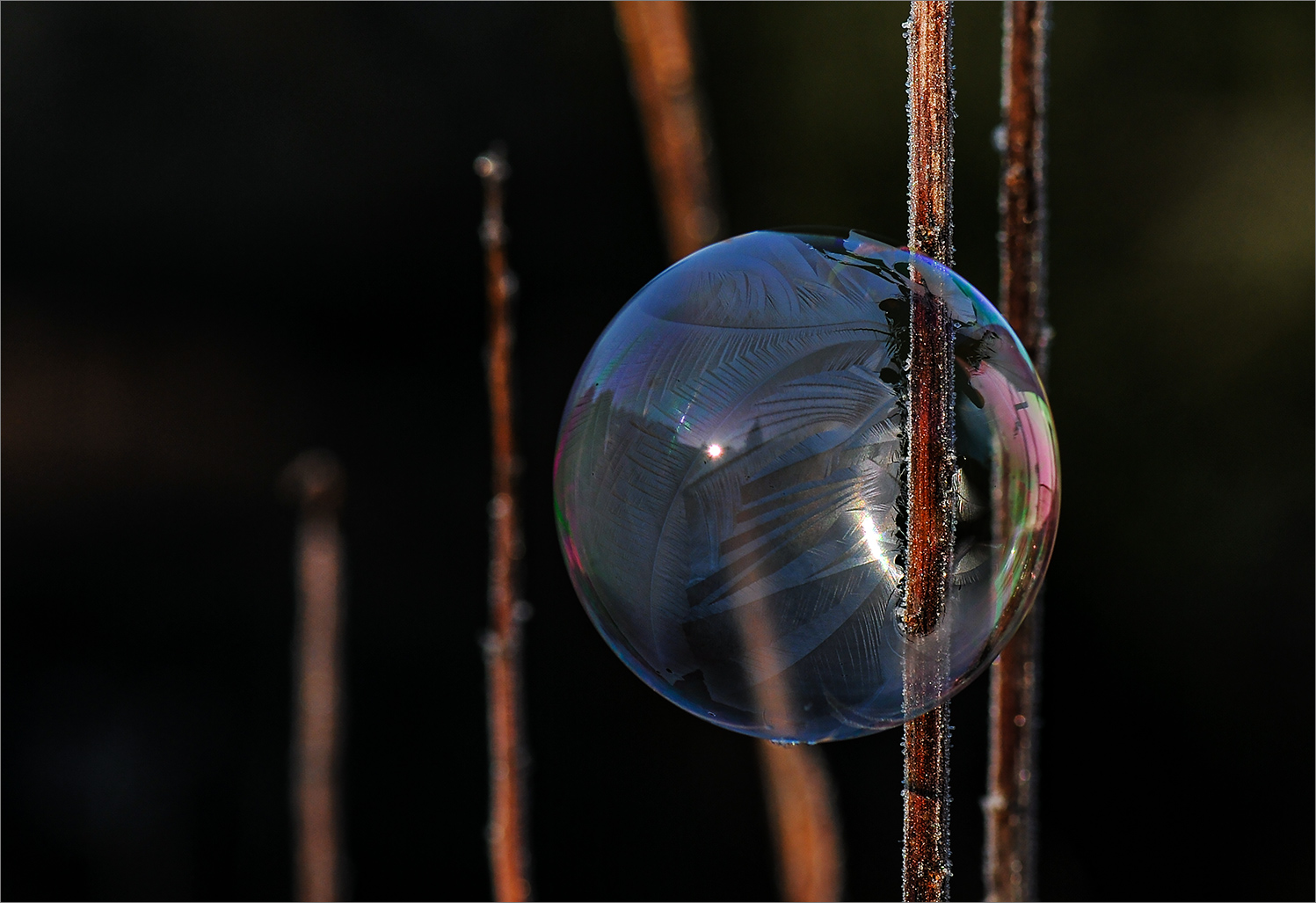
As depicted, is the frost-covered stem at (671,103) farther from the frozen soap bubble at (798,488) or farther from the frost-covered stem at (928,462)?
the frost-covered stem at (928,462)

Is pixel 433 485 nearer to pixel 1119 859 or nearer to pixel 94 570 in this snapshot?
pixel 94 570

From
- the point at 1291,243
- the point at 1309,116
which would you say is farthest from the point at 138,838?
the point at 1309,116

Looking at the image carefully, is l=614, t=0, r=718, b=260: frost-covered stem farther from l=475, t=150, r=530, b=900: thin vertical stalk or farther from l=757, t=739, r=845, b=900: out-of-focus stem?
l=757, t=739, r=845, b=900: out-of-focus stem

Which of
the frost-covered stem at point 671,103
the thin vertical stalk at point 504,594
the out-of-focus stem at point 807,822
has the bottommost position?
the out-of-focus stem at point 807,822

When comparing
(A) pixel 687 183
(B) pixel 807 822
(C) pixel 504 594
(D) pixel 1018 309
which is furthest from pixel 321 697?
(D) pixel 1018 309

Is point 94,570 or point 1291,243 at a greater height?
point 1291,243

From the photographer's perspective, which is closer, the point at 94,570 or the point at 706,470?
the point at 706,470

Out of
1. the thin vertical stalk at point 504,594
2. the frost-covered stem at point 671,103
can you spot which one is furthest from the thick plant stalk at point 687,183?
the thin vertical stalk at point 504,594
